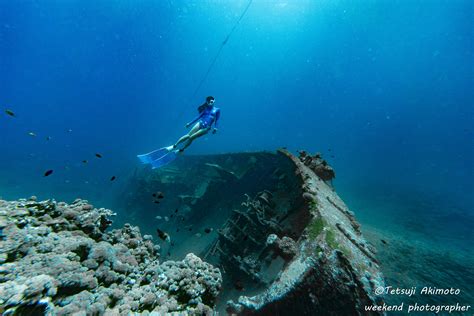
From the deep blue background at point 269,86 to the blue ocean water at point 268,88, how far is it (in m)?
0.87

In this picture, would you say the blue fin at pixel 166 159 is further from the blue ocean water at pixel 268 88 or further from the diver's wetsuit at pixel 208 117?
the blue ocean water at pixel 268 88

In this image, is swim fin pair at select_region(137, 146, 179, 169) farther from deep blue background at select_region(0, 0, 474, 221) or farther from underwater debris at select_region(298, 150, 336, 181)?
deep blue background at select_region(0, 0, 474, 221)

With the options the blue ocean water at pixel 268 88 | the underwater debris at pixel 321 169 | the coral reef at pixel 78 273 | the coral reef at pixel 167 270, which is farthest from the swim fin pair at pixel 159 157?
the blue ocean water at pixel 268 88

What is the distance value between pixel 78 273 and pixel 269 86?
188188mm

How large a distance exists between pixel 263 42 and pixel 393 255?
5978 inches

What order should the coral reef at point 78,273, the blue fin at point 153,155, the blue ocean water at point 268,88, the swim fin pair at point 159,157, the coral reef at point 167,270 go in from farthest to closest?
1. the blue ocean water at point 268,88
2. the blue fin at point 153,155
3. the swim fin pair at point 159,157
4. the coral reef at point 167,270
5. the coral reef at point 78,273

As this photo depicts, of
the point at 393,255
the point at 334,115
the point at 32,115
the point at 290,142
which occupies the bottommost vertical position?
the point at 393,255

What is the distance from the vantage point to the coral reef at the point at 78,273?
6.25ft

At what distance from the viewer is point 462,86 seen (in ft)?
→ 408

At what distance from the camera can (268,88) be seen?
17825 centimetres

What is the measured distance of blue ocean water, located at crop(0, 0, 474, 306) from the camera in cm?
8350

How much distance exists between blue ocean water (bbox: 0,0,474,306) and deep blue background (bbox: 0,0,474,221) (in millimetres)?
873

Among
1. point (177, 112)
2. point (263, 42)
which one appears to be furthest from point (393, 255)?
point (177, 112)

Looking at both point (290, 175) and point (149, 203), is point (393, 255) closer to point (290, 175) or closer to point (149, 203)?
point (290, 175)
